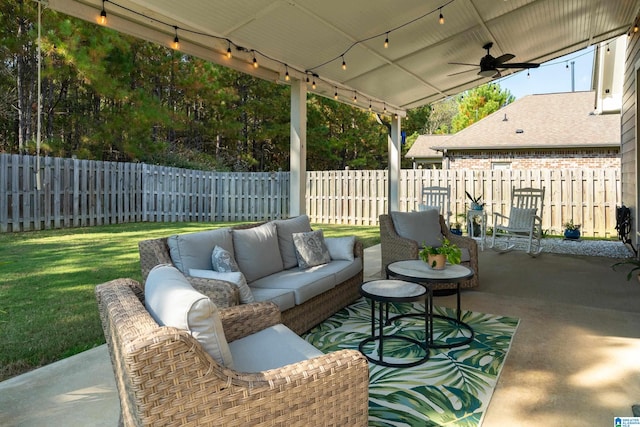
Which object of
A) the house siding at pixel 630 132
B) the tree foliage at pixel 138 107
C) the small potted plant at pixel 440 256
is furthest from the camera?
the tree foliage at pixel 138 107

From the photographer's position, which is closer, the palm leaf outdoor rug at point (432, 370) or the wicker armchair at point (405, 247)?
the palm leaf outdoor rug at point (432, 370)

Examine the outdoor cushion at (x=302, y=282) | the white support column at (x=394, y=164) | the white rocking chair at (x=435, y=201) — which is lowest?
the outdoor cushion at (x=302, y=282)

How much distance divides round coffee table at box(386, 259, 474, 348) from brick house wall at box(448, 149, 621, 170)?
1032 centimetres

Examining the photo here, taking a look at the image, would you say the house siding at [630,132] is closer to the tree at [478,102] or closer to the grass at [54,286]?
the grass at [54,286]

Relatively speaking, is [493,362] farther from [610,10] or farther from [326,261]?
[610,10]

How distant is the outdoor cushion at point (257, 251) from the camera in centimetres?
313

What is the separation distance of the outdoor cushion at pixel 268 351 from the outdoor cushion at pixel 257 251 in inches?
43.5

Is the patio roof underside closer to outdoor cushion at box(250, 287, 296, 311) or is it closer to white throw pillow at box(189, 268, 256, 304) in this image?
white throw pillow at box(189, 268, 256, 304)

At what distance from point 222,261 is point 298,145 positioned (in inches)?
110

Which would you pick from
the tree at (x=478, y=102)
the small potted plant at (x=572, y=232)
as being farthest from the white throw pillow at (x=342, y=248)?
the tree at (x=478, y=102)

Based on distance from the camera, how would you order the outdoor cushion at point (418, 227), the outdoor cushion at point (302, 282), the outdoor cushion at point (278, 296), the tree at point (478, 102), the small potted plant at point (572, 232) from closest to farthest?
1. the outdoor cushion at point (278, 296)
2. the outdoor cushion at point (302, 282)
3. the outdoor cushion at point (418, 227)
4. the small potted plant at point (572, 232)
5. the tree at point (478, 102)

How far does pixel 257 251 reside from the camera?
3242 mm

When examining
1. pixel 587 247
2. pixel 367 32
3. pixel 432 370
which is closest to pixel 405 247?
pixel 432 370

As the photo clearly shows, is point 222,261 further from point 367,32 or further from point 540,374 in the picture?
point 367,32
